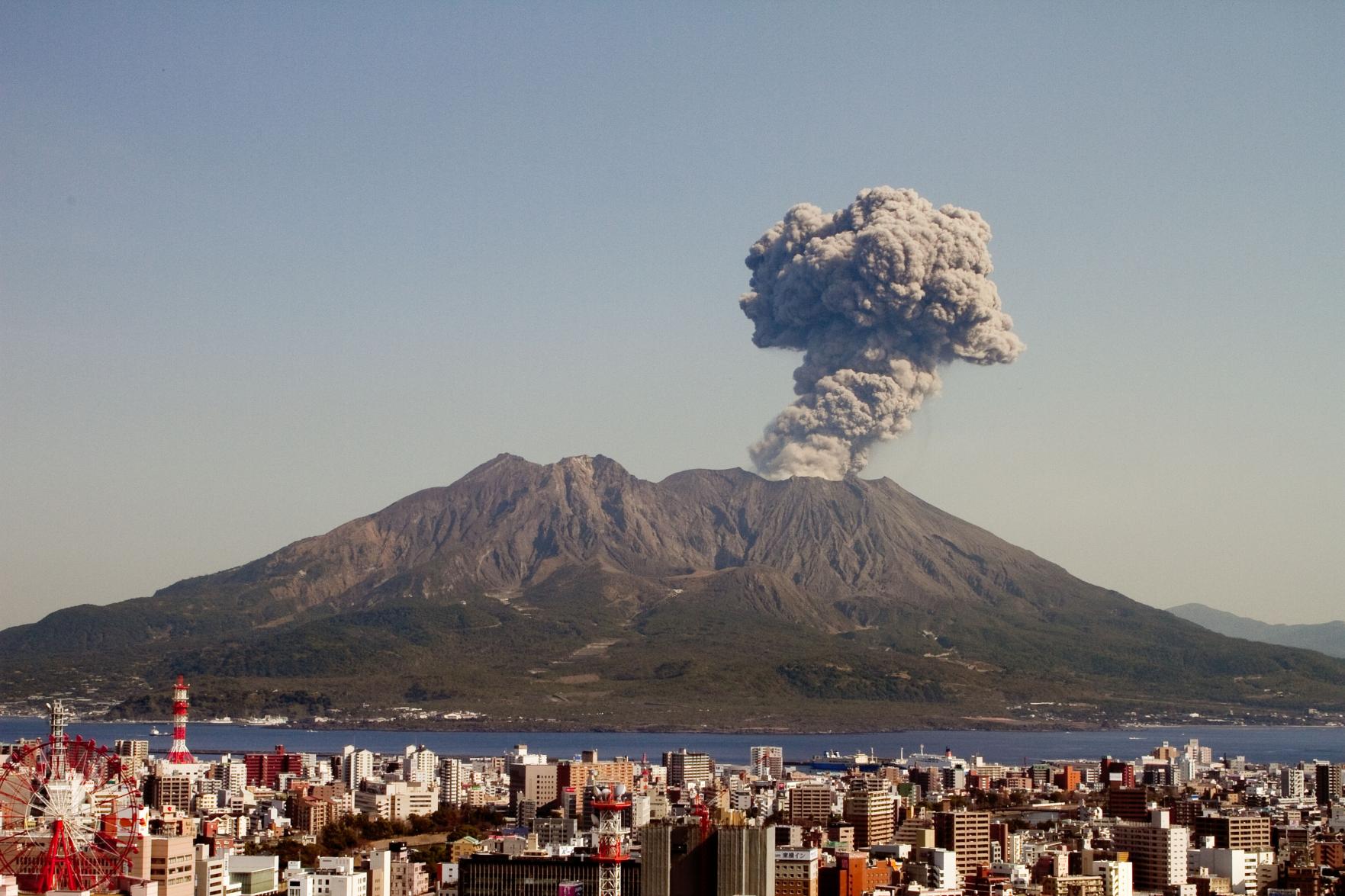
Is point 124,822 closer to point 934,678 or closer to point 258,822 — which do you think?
point 258,822

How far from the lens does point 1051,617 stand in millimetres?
136750

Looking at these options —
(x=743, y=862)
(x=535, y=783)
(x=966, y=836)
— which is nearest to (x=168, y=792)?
(x=535, y=783)

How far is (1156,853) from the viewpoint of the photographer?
41312mm

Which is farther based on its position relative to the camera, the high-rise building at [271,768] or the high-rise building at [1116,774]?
the high-rise building at [1116,774]

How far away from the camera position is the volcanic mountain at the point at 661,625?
4624 inches

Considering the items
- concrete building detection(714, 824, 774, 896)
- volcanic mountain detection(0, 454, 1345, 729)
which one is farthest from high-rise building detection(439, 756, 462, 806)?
volcanic mountain detection(0, 454, 1345, 729)

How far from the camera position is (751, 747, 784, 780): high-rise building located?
71938mm

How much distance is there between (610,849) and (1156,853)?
12.0m

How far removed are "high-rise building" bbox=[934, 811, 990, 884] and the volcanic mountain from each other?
209ft

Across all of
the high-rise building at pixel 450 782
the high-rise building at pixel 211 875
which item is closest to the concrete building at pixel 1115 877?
the high-rise building at pixel 211 875

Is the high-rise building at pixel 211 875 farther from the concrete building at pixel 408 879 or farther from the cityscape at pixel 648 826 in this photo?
the concrete building at pixel 408 879

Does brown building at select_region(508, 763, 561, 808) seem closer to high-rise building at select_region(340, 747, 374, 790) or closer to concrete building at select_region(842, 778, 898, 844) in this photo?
high-rise building at select_region(340, 747, 374, 790)

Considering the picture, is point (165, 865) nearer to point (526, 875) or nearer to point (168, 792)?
point (526, 875)

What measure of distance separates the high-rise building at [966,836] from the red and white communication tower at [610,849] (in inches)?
235
